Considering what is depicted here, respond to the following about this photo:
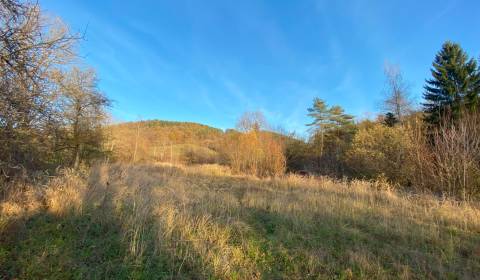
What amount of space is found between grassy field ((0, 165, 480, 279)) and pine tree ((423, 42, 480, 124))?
57.4ft

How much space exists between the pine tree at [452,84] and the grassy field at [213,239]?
17496 millimetres

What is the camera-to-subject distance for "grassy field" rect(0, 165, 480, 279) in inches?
145

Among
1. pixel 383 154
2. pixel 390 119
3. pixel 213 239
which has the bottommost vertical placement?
pixel 213 239

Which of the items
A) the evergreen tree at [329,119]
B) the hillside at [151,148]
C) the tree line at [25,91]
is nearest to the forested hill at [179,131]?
the hillside at [151,148]

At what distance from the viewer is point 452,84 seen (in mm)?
20938

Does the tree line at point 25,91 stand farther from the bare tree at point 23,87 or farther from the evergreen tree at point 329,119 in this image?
the evergreen tree at point 329,119

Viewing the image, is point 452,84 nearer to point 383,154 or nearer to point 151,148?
point 383,154

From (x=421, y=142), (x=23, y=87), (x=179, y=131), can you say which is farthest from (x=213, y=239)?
(x=179, y=131)

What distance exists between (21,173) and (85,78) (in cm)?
828

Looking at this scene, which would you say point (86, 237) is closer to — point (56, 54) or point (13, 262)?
point (13, 262)

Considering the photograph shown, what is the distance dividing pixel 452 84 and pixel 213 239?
24.1 m

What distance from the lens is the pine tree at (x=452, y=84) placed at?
1998cm

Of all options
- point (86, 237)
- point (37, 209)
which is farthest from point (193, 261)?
point (37, 209)

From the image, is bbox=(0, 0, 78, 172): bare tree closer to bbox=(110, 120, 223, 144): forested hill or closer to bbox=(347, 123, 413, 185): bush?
bbox=(347, 123, 413, 185): bush
